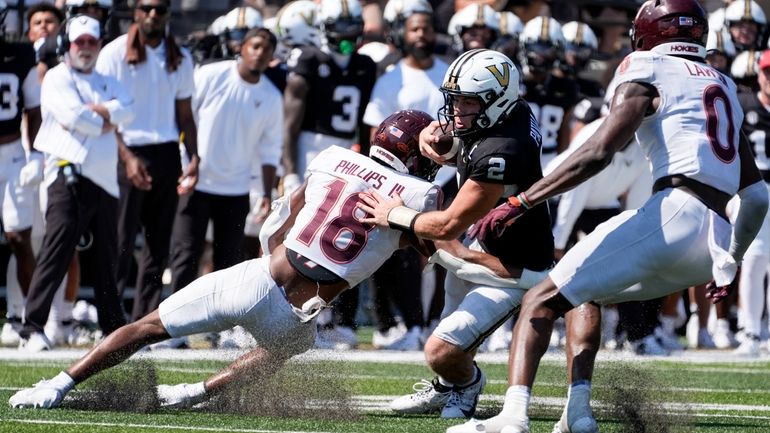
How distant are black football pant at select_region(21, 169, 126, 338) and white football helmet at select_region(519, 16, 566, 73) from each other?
3.62 meters

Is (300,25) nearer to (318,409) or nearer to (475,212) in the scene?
(318,409)

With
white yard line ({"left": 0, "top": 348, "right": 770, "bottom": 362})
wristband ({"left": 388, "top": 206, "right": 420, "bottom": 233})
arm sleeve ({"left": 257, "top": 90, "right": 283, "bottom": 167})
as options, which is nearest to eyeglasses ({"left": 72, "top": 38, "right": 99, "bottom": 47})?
arm sleeve ({"left": 257, "top": 90, "right": 283, "bottom": 167})

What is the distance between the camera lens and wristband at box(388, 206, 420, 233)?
239 inches

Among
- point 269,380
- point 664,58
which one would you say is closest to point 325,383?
point 269,380

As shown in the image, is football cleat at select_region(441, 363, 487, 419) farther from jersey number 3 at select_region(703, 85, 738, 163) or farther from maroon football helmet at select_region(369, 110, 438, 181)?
jersey number 3 at select_region(703, 85, 738, 163)

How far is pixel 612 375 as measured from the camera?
681cm

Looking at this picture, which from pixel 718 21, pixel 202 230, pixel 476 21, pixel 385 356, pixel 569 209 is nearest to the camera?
pixel 385 356

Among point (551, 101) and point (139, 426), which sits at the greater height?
point (551, 101)

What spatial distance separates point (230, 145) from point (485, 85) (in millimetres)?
4952

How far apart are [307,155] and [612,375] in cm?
470

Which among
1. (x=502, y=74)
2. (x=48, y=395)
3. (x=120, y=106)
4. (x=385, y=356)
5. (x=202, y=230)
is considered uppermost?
(x=502, y=74)

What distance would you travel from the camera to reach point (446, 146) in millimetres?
6504

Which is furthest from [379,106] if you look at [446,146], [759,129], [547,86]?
[446,146]

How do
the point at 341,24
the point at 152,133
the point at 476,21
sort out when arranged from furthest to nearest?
1. the point at 476,21
2. the point at 341,24
3. the point at 152,133
